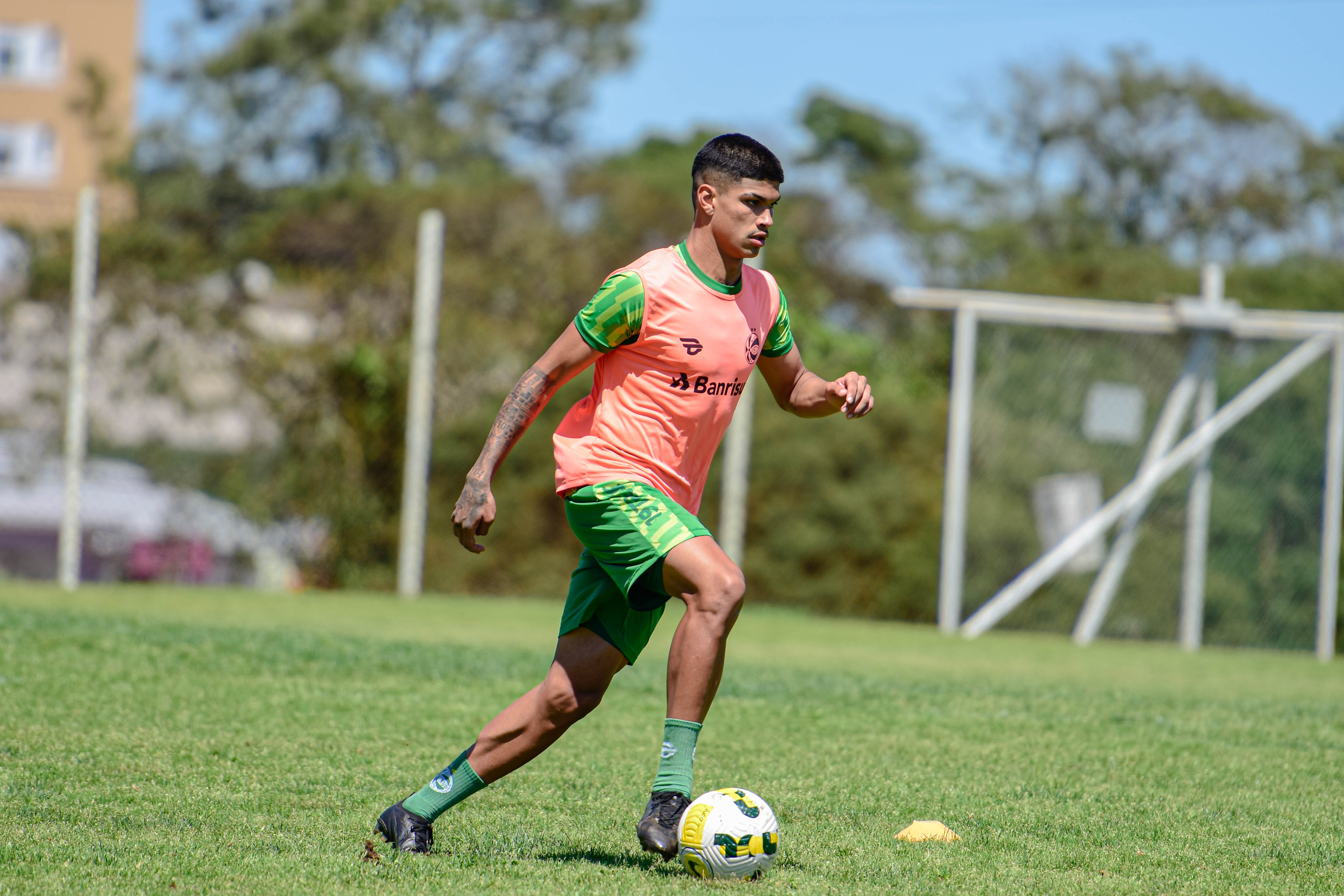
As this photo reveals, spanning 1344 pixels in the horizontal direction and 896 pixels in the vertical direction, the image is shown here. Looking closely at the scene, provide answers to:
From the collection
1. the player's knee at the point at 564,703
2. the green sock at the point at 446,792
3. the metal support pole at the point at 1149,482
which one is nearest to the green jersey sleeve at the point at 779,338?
the player's knee at the point at 564,703

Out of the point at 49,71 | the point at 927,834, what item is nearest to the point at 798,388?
the point at 927,834

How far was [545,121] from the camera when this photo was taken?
41188 mm

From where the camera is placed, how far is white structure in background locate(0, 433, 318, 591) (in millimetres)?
11117

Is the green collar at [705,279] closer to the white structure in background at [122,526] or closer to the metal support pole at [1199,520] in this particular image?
the metal support pole at [1199,520]

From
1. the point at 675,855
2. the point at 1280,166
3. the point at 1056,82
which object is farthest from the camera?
the point at 1056,82

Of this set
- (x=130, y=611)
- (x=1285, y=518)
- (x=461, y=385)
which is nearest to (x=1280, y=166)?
(x=1285, y=518)

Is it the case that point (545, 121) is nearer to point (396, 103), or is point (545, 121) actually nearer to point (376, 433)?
point (396, 103)

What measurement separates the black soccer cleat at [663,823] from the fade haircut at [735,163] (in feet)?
5.41

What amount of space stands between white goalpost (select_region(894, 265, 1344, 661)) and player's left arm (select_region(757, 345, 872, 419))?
6.50 metres

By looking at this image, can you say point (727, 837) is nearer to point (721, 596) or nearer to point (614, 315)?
point (721, 596)

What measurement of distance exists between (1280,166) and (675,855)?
115 ft

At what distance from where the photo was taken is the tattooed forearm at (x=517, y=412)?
4016mm

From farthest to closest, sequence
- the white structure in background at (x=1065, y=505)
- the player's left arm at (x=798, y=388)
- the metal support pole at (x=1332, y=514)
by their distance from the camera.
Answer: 1. the white structure in background at (x=1065, y=505)
2. the metal support pole at (x=1332, y=514)
3. the player's left arm at (x=798, y=388)

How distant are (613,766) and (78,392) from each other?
7.15 meters
